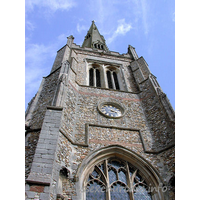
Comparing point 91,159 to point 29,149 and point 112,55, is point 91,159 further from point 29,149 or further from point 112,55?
point 112,55

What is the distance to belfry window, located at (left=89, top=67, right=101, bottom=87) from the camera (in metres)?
15.3

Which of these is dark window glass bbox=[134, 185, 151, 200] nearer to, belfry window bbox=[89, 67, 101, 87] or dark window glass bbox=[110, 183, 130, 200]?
dark window glass bbox=[110, 183, 130, 200]

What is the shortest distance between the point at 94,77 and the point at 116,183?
961 centimetres

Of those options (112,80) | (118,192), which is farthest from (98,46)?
(118,192)

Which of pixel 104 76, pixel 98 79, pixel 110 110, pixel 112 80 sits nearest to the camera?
pixel 110 110

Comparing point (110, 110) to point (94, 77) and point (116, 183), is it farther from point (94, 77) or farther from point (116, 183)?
point (94, 77)

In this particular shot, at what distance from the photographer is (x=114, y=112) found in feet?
35.9

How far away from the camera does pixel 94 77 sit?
15680 mm

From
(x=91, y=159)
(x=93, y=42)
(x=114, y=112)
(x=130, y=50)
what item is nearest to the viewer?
(x=91, y=159)

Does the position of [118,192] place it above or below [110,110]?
below

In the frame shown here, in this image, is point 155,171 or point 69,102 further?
point 69,102

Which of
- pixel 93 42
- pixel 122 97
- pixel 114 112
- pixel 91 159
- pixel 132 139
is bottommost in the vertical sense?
pixel 91 159

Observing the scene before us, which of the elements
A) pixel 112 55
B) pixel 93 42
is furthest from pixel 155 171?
pixel 93 42

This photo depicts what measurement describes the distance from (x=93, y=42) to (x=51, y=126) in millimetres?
20860
